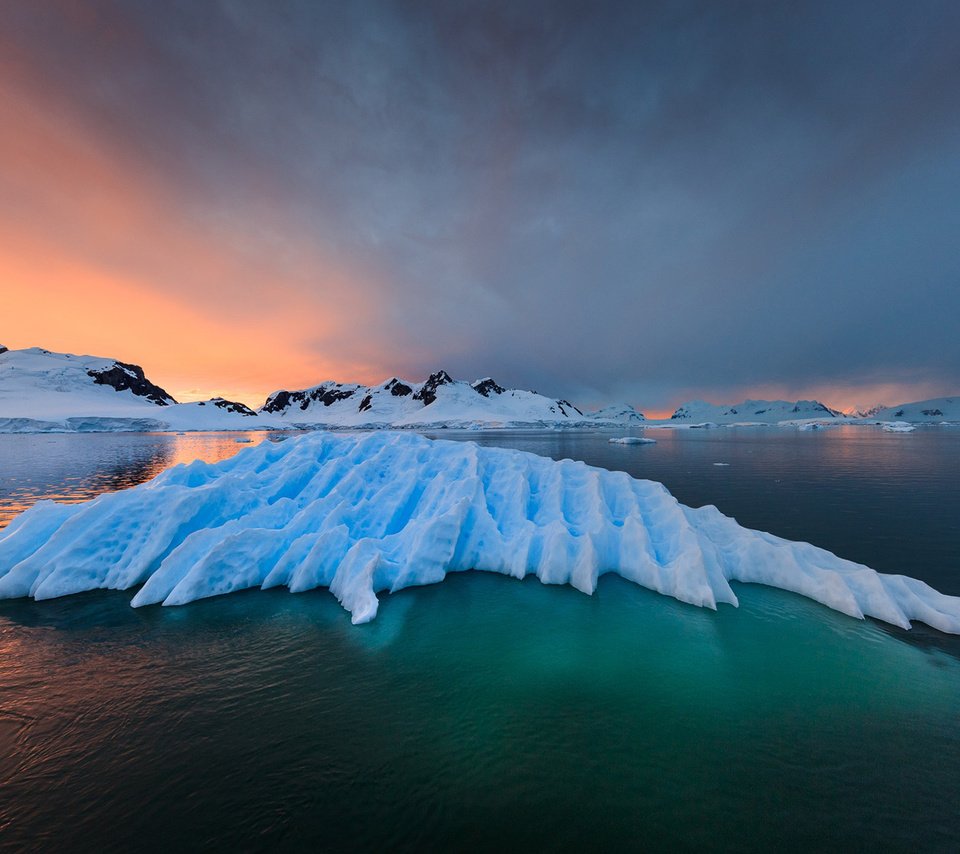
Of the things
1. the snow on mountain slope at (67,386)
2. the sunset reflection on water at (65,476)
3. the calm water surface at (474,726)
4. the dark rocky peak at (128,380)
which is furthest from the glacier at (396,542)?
the dark rocky peak at (128,380)

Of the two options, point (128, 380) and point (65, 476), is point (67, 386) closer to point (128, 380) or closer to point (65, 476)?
point (128, 380)

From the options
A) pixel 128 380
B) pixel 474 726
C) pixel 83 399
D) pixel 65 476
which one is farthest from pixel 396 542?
pixel 128 380

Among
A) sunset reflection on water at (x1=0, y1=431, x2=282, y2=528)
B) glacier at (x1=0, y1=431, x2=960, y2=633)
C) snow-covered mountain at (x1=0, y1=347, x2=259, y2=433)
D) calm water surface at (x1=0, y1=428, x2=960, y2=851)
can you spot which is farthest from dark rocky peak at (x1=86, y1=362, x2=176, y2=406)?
calm water surface at (x1=0, y1=428, x2=960, y2=851)

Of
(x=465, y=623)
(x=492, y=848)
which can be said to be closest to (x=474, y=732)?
(x=492, y=848)

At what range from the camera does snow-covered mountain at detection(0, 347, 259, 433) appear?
112188 millimetres

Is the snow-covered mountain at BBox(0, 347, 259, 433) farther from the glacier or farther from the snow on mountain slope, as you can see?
the glacier

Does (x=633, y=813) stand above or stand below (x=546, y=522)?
below

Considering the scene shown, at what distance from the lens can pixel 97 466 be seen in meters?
39.0

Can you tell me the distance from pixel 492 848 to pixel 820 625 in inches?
333

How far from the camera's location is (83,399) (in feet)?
486

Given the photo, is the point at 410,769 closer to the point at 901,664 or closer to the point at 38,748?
the point at 38,748

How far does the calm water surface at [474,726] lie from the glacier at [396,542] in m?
0.70

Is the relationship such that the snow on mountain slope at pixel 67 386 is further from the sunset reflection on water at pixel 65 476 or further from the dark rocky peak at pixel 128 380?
the sunset reflection on water at pixel 65 476

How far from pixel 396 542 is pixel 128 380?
238 metres
